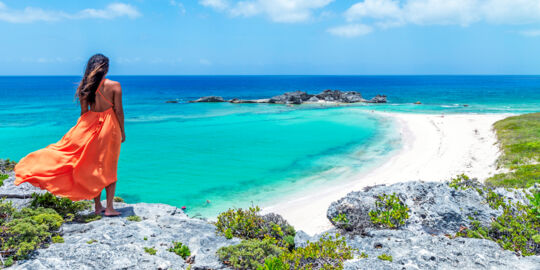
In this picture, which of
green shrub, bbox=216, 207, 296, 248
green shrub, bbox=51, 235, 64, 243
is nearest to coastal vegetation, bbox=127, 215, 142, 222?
green shrub, bbox=51, 235, 64, 243

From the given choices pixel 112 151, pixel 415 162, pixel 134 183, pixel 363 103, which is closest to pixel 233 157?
pixel 134 183

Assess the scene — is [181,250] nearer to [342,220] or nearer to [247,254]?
[247,254]

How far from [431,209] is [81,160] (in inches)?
298

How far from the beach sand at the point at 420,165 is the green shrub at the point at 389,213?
8.93 feet

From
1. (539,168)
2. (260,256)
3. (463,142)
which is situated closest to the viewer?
(260,256)

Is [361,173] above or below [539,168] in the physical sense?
below

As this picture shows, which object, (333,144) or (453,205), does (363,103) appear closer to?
(333,144)

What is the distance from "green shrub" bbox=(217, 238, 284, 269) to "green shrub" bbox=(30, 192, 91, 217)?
11.6 feet

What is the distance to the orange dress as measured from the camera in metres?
5.84

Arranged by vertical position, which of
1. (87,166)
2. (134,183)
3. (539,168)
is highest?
(87,166)

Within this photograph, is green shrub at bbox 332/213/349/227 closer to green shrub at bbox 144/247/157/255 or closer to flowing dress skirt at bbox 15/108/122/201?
green shrub at bbox 144/247/157/255

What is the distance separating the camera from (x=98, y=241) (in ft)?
17.3

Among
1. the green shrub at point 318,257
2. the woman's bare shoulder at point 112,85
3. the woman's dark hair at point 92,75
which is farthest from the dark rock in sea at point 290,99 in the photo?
the green shrub at point 318,257

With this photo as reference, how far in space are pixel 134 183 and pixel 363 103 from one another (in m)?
58.7
